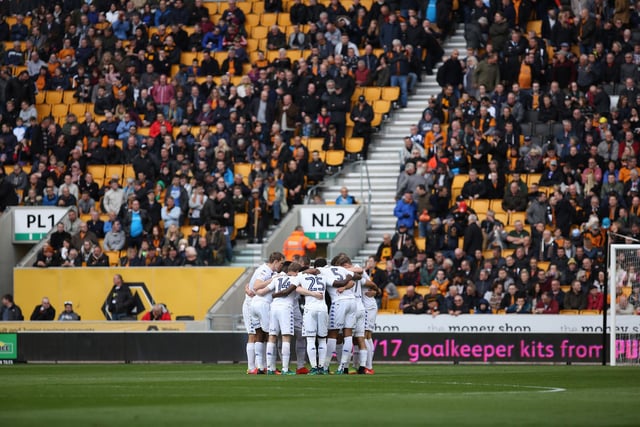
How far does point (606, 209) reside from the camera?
1201 inches

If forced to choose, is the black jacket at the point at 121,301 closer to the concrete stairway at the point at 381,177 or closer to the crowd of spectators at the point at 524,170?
the concrete stairway at the point at 381,177

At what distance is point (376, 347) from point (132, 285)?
275 inches

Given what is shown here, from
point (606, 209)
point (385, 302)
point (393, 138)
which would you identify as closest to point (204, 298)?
point (385, 302)

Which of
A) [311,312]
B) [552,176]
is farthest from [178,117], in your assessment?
[311,312]

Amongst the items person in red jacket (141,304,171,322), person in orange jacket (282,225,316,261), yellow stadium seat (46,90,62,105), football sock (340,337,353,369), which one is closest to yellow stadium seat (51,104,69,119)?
yellow stadium seat (46,90,62,105)

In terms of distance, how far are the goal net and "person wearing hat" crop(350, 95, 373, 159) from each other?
9567mm

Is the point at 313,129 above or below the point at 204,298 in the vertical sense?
above

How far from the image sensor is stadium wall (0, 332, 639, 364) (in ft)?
93.3

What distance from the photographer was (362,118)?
35.5 m

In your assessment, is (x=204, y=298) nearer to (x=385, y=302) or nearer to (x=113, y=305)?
(x=113, y=305)

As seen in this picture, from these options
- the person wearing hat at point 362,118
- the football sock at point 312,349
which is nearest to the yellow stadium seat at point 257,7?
the person wearing hat at point 362,118

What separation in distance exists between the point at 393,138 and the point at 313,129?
217 cm

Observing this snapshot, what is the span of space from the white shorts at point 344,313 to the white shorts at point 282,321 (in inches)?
28.5

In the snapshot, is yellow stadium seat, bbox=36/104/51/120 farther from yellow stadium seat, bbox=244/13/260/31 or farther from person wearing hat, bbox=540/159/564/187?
person wearing hat, bbox=540/159/564/187
